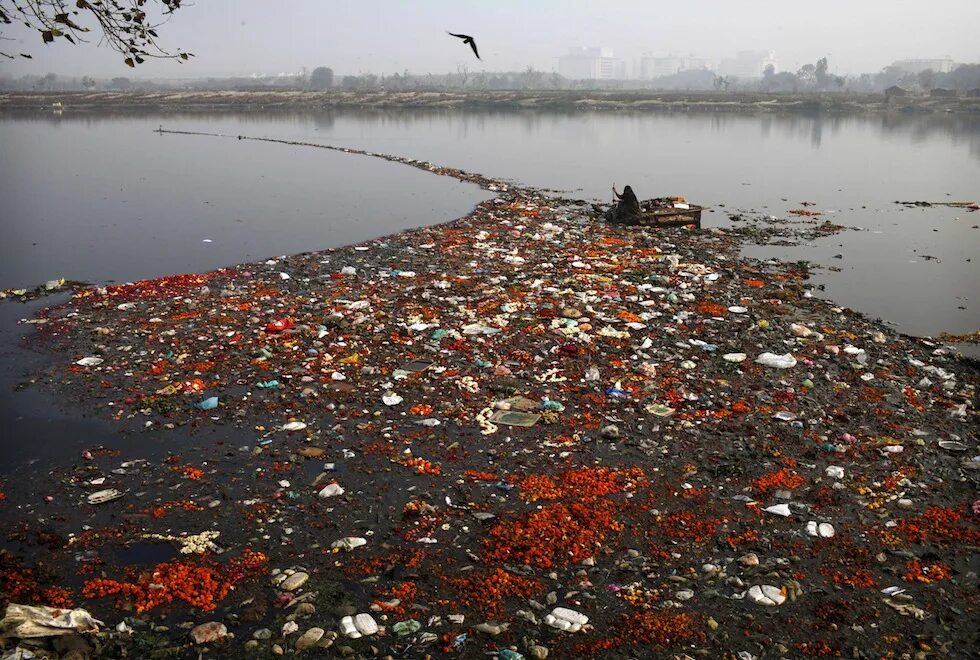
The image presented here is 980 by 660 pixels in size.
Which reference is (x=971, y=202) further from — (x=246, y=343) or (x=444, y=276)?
(x=246, y=343)

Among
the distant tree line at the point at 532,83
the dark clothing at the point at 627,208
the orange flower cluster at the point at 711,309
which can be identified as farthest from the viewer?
the distant tree line at the point at 532,83

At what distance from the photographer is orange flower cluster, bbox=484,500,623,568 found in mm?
3748

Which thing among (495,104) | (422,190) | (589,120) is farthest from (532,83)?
(422,190)

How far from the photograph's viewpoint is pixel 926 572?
11.9ft

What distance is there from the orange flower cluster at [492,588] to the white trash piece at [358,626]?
1.51 feet

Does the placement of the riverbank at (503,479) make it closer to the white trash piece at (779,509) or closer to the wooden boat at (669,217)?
the white trash piece at (779,509)

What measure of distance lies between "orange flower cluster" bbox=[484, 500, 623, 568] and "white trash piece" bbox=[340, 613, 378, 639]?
747mm

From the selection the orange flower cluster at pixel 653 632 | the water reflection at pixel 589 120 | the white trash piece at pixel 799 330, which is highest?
the water reflection at pixel 589 120

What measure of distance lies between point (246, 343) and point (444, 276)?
9.83 feet

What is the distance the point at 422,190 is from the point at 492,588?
47.5 feet

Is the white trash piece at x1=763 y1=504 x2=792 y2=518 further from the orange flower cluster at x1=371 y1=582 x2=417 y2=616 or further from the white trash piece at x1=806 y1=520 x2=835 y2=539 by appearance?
the orange flower cluster at x1=371 y1=582 x2=417 y2=616

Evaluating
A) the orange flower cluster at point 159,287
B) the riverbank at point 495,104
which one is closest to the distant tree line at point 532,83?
the riverbank at point 495,104

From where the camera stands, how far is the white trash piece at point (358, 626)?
3203 millimetres

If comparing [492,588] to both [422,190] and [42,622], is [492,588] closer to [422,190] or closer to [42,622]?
[42,622]
